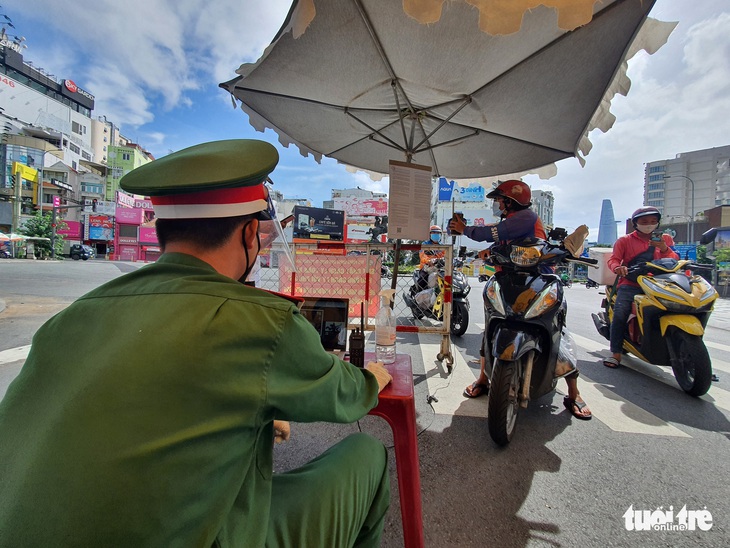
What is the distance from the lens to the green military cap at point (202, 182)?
0.89 m

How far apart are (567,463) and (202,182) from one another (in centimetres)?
265

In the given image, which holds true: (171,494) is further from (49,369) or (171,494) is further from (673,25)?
(673,25)

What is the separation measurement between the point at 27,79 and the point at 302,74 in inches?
3248

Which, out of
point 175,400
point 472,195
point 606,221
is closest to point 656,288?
point 175,400

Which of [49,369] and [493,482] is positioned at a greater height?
[49,369]

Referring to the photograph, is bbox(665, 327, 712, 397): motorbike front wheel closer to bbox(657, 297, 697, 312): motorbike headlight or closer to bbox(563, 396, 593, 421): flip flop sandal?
bbox(657, 297, 697, 312): motorbike headlight

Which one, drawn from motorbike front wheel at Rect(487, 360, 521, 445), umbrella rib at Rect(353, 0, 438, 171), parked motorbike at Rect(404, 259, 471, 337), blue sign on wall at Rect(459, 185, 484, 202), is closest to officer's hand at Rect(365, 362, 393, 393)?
motorbike front wheel at Rect(487, 360, 521, 445)

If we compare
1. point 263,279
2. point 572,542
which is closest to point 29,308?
point 263,279

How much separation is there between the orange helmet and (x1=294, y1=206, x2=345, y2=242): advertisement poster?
32.5m

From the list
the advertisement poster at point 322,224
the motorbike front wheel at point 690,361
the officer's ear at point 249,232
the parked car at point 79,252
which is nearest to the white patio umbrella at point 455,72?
the officer's ear at point 249,232

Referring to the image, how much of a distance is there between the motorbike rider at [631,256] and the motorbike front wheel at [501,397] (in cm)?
252

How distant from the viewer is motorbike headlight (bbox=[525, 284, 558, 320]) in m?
2.37

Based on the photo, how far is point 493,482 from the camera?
1.98 m

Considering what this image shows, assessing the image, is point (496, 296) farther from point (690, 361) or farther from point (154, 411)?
point (154, 411)
